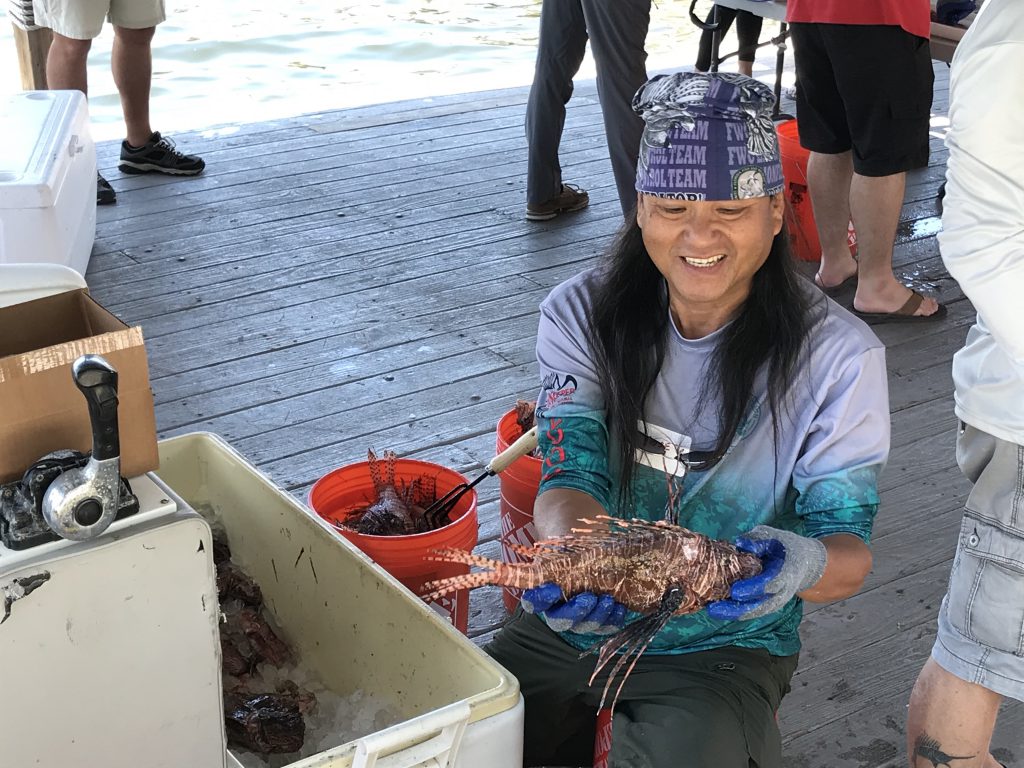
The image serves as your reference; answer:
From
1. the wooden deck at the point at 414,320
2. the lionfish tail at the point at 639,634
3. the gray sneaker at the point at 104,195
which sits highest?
the lionfish tail at the point at 639,634

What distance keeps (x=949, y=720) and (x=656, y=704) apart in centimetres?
55

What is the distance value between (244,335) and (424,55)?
764 centimetres

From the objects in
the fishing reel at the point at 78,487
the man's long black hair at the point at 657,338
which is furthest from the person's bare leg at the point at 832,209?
the fishing reel at the point at 78,487

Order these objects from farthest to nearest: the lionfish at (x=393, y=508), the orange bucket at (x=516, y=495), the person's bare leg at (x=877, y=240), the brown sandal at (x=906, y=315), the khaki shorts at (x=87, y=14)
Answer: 1. the khaki shorts at (x=87, y=14)
2. the brown sandal at (x=906, y=315)
3. the person's bare leg at (x=877, y=240)
4. the orange bucket at (x=516, y=495)
5. the lionfish at (x=393, y=508)

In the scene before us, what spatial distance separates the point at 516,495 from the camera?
2340mm

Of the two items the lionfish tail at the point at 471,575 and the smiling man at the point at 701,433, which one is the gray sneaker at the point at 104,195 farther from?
the lionfish tail at the point at 471,575

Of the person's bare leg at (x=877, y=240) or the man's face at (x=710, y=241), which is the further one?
the person's bare leg at (x=877, y=240)

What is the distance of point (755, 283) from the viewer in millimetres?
1791

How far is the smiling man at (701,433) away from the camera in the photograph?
1.64m

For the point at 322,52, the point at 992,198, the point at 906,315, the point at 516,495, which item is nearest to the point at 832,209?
the point at 906,315

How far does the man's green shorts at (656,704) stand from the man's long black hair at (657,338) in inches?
10.7

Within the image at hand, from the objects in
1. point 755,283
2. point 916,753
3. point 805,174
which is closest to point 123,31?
point 805,174

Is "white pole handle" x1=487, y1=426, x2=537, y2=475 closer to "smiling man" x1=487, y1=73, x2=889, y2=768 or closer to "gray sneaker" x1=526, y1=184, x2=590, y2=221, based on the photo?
"smiling man" x1=487, y1=73, x2=889, y2=768

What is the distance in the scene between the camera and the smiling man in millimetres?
1643
